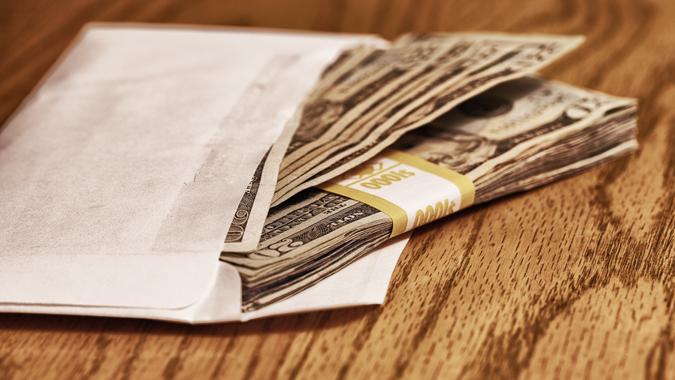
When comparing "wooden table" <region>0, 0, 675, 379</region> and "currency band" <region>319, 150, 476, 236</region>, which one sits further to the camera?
"currency band" <region>319, 150, 476, 236</region>

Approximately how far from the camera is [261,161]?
65cm

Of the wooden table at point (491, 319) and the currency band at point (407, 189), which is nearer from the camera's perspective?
the wooden table at point (491, 319)

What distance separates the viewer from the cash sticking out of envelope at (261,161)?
539 mm

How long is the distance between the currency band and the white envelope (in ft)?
0.09

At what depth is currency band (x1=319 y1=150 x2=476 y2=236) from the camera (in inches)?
23.8

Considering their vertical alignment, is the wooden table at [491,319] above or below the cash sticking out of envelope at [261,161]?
below

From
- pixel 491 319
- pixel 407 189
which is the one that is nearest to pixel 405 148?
pixel 407 189

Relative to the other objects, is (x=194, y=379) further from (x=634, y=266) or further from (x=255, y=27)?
(x=255, y=27)

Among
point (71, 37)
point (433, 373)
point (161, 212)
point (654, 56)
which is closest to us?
point (433, 373)

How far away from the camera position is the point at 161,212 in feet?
1.94

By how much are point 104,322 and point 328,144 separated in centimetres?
24

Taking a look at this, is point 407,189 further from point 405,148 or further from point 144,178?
point 144,178

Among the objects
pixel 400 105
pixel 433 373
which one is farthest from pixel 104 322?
pixel 400 105

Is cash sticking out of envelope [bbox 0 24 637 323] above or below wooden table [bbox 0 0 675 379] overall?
above
